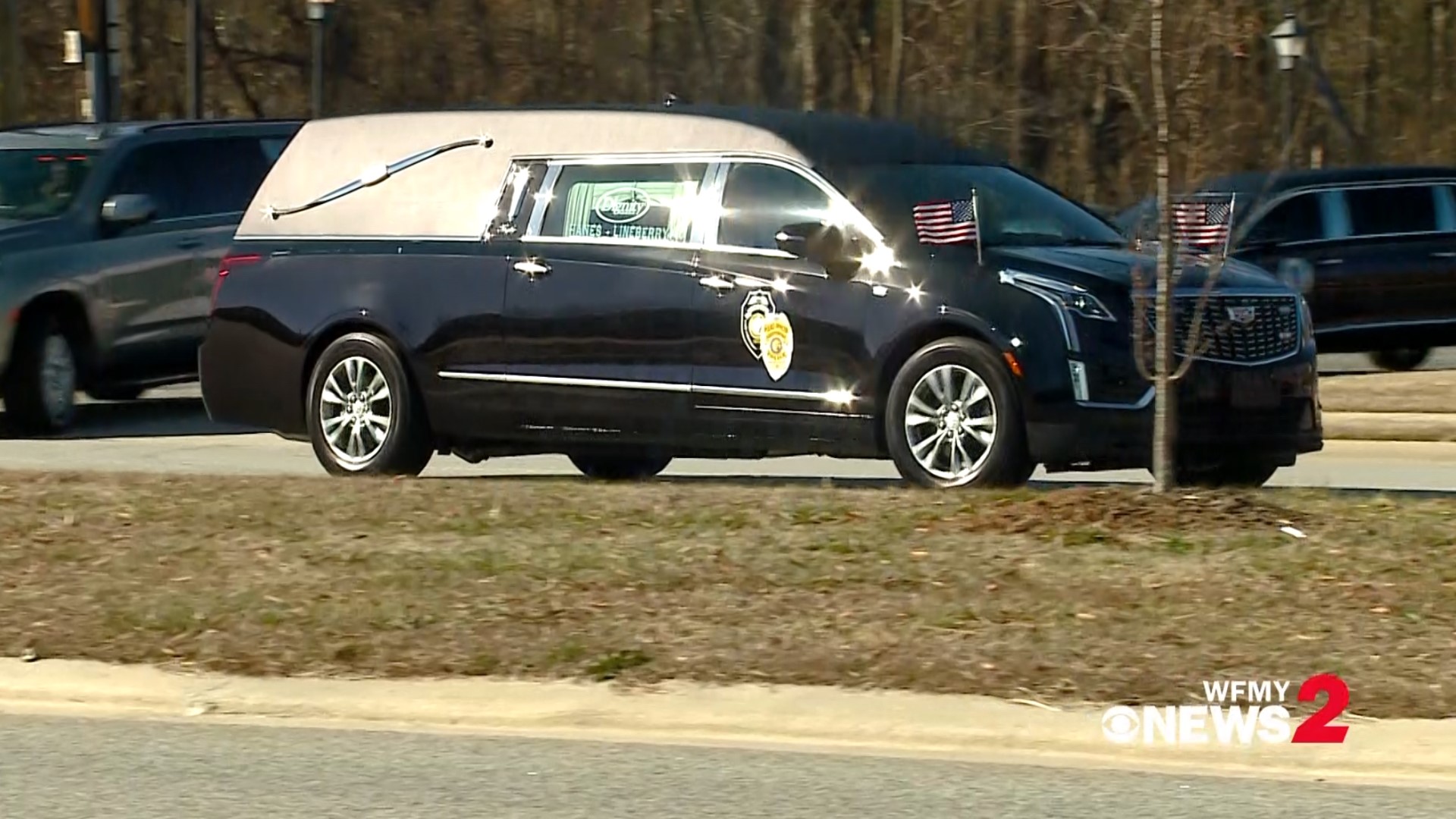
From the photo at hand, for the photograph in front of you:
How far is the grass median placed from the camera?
25.6ft

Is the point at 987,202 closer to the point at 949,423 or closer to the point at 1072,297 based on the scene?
the point at 1072,297

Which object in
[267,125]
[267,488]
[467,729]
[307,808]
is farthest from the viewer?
[267,125]

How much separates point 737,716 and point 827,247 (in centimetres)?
429

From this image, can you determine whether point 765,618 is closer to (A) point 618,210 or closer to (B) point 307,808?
(B) point 307,808

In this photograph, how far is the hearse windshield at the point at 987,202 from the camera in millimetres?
11516

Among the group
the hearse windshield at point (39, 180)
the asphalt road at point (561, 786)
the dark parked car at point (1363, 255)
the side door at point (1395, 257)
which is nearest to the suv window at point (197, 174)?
the hearse windshield at point (39, 180)

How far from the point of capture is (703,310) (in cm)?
1171

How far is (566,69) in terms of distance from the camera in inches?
1534

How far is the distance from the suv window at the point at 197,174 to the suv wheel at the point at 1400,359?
→ 10.4 meters

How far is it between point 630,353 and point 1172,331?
9.33 feet

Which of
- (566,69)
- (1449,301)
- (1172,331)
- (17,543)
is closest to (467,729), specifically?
(17,543)

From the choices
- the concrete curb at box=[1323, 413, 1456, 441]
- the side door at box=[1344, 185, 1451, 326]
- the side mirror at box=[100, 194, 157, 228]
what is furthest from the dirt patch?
the side mirror at box=[100, 194, 157, 228]

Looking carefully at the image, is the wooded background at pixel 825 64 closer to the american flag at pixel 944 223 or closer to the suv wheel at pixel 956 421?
the american flag at pixel 944 223

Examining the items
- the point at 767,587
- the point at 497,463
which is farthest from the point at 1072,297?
the point at 497,463
